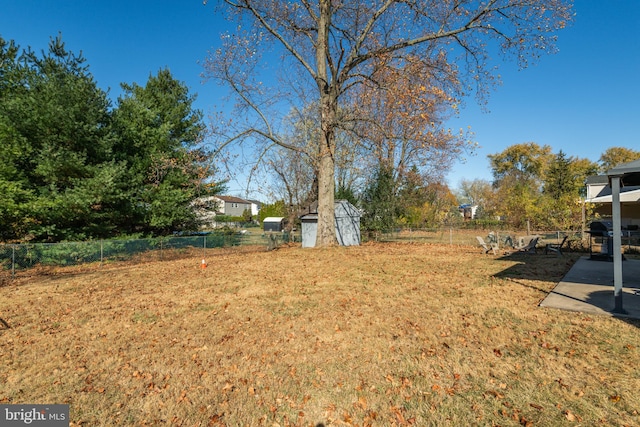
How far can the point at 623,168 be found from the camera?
→ 509cm

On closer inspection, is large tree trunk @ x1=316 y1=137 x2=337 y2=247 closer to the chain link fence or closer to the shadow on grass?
the chain link fence

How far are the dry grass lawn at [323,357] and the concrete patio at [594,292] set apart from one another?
365 millimetres

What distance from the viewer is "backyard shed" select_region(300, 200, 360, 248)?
64.0 ft

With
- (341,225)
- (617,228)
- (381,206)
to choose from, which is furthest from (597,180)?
(617,228)

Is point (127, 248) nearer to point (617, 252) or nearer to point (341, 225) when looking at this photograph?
point (341, 225)

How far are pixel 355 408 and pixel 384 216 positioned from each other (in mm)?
20184

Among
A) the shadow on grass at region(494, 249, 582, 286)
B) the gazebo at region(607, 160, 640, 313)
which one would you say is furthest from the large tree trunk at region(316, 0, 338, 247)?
the gazebo at region(607, 160, 640, 313)

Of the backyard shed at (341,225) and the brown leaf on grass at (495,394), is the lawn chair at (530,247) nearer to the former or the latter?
the backyard shed at (341,225)

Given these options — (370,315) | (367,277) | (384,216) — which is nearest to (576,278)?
(367,277)

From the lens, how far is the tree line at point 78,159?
13430 millimetres

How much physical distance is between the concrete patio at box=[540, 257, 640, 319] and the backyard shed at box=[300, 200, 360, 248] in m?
12.4

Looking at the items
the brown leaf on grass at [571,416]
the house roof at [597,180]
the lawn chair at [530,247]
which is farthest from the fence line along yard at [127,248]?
the brown leaf on grass at [571,416]

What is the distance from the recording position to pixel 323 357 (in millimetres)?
4117

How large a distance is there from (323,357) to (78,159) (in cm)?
1517
